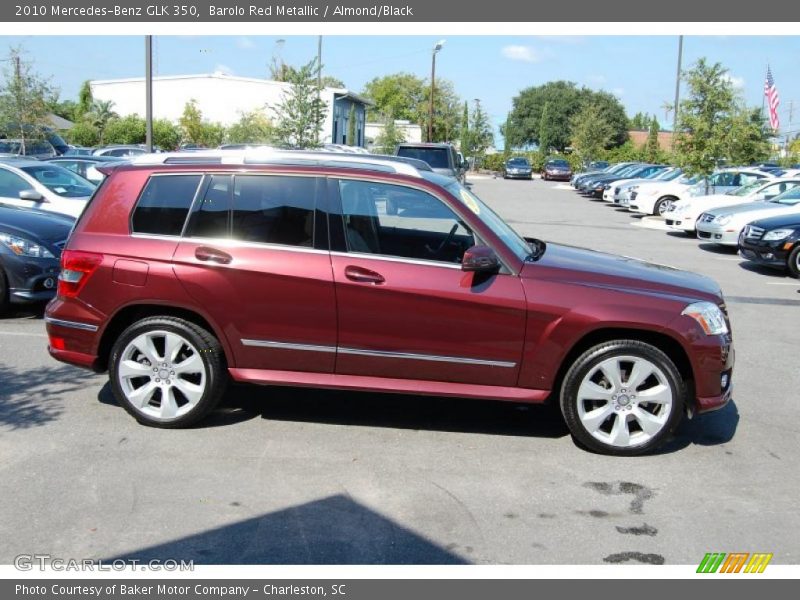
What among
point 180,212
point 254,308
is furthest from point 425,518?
point 180,212

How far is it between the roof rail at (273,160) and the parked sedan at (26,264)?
3.36m

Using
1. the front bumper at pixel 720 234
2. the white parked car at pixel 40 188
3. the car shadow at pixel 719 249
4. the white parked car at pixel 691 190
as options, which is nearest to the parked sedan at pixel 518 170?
the white parked car at pixel 691 190

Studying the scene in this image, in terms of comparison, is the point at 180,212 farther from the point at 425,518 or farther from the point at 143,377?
the point at 425,518

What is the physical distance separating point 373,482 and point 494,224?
2.10 metres

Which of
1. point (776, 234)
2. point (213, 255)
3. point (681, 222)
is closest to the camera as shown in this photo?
point (213, 255)

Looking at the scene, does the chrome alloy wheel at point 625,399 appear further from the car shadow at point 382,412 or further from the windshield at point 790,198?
the windshield at point 790,198

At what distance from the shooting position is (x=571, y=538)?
4062mm

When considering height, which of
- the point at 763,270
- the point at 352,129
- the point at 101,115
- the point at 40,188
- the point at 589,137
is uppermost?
the point at 589,137

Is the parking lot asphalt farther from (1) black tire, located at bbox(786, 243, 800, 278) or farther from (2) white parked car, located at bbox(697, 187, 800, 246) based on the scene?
(2) white parked car, located at bbox(697, 187, 800, 246)

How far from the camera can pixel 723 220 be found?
16141 mm

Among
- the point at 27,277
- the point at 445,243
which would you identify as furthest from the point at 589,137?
the point at 445,243

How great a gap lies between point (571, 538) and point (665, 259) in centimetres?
1207

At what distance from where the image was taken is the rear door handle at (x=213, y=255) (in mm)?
5285

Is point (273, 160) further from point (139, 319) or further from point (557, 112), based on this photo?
point (557, 112)
